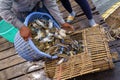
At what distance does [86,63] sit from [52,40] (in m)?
0.54

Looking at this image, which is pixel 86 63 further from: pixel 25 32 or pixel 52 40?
pixel 25 32

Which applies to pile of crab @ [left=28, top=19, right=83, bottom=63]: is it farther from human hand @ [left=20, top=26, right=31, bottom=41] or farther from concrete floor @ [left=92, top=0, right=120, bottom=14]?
concrete floor @ [left=92, top=0, right=120, bottom=14]

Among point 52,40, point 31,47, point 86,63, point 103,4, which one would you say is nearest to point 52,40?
point 52,40

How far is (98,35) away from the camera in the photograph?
346cm

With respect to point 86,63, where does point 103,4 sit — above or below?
below

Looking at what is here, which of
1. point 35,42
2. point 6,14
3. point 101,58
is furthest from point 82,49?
Result: point 6,14

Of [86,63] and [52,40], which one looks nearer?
[86,63]

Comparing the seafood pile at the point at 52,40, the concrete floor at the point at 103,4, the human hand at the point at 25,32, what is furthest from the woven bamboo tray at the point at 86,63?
the concrete floor at the point at 103,4

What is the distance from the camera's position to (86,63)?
296cm

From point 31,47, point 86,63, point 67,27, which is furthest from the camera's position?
point 67,27

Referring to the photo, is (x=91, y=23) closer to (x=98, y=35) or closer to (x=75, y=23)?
(x=75, y=23)

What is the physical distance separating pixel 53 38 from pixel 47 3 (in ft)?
1.47

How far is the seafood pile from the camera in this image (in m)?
3.18

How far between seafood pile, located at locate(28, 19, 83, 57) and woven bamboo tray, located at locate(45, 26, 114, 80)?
114 millimetres
